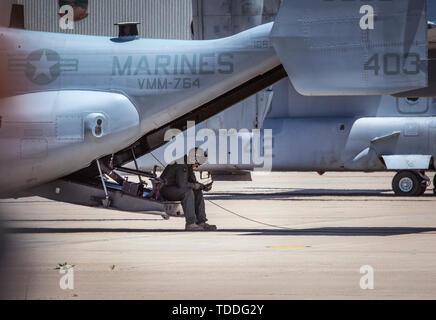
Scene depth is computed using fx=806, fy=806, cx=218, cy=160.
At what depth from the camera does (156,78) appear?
1596 centimetres

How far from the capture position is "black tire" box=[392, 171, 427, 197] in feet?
87.1

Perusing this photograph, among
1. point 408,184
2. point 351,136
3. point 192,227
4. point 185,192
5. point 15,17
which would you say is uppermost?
point 351,136

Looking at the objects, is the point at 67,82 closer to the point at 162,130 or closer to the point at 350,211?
the point at 162,130

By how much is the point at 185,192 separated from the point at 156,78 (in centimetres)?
238

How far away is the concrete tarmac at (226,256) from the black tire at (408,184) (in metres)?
6.45

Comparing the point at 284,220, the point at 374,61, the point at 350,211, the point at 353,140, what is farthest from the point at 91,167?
the point at 353,140

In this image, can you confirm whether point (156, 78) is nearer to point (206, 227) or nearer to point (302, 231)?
point (206, 227)

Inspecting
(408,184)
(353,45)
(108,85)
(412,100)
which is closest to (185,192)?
(108,85)

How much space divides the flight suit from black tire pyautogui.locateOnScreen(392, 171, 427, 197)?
12.8 m

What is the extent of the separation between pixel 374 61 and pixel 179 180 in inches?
169

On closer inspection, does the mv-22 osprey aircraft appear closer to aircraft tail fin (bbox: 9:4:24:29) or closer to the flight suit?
the flight suit

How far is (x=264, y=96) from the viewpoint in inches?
906

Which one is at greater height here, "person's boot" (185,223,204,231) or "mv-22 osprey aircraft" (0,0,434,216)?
"mv-22 osprey aircraft" (0,0,434,216)

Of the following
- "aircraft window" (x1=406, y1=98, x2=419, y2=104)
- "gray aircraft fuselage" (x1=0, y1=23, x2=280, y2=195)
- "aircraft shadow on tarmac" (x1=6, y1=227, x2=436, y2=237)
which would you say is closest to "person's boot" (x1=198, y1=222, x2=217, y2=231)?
"aircraft shadow on tarmac" (x1=6, y1=227, x2=436, y2=237)
